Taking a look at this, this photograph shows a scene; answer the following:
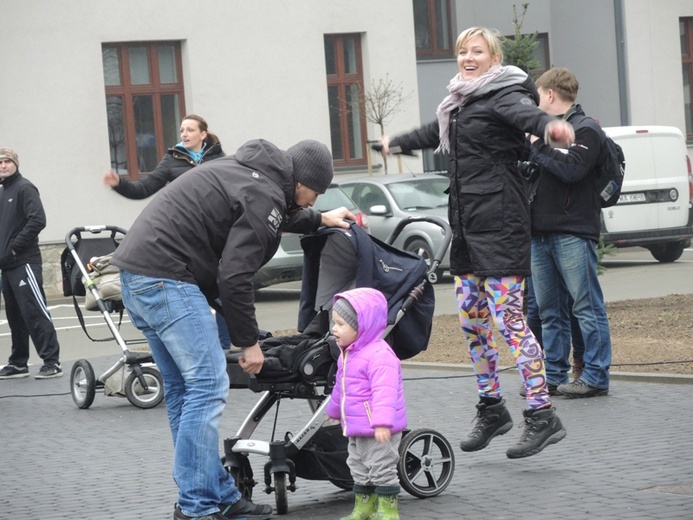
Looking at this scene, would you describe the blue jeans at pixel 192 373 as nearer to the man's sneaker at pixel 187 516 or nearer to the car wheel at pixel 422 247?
the man's sneaker at pixel 187 516

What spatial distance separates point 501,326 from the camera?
7168 millimetres

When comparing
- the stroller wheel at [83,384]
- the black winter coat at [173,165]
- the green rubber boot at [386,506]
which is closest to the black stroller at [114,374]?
the stroller wheel at [83,384]

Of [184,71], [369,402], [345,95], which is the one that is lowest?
[369,402]

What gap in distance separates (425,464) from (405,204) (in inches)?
566

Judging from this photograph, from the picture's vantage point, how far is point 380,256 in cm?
680

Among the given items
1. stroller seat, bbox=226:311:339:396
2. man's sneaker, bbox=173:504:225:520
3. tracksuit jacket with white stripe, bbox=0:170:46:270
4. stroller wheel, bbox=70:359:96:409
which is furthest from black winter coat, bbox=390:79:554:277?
tracksuit jacket with white stripe, bbox=0:170:46:270

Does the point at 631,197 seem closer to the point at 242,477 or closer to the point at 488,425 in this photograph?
the point at 488,425

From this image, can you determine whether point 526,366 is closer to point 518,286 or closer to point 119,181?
point 518,286

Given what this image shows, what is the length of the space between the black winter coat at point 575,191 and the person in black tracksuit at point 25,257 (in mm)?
5208

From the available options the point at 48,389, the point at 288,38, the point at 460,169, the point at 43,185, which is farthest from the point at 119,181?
the point at 288,38

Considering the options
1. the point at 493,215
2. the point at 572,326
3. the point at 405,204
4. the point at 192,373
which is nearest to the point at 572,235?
the point at 572,326

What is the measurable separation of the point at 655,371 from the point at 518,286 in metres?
3.23

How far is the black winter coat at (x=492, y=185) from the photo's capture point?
282 inches

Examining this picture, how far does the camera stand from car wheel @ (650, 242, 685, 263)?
72.8 ft
